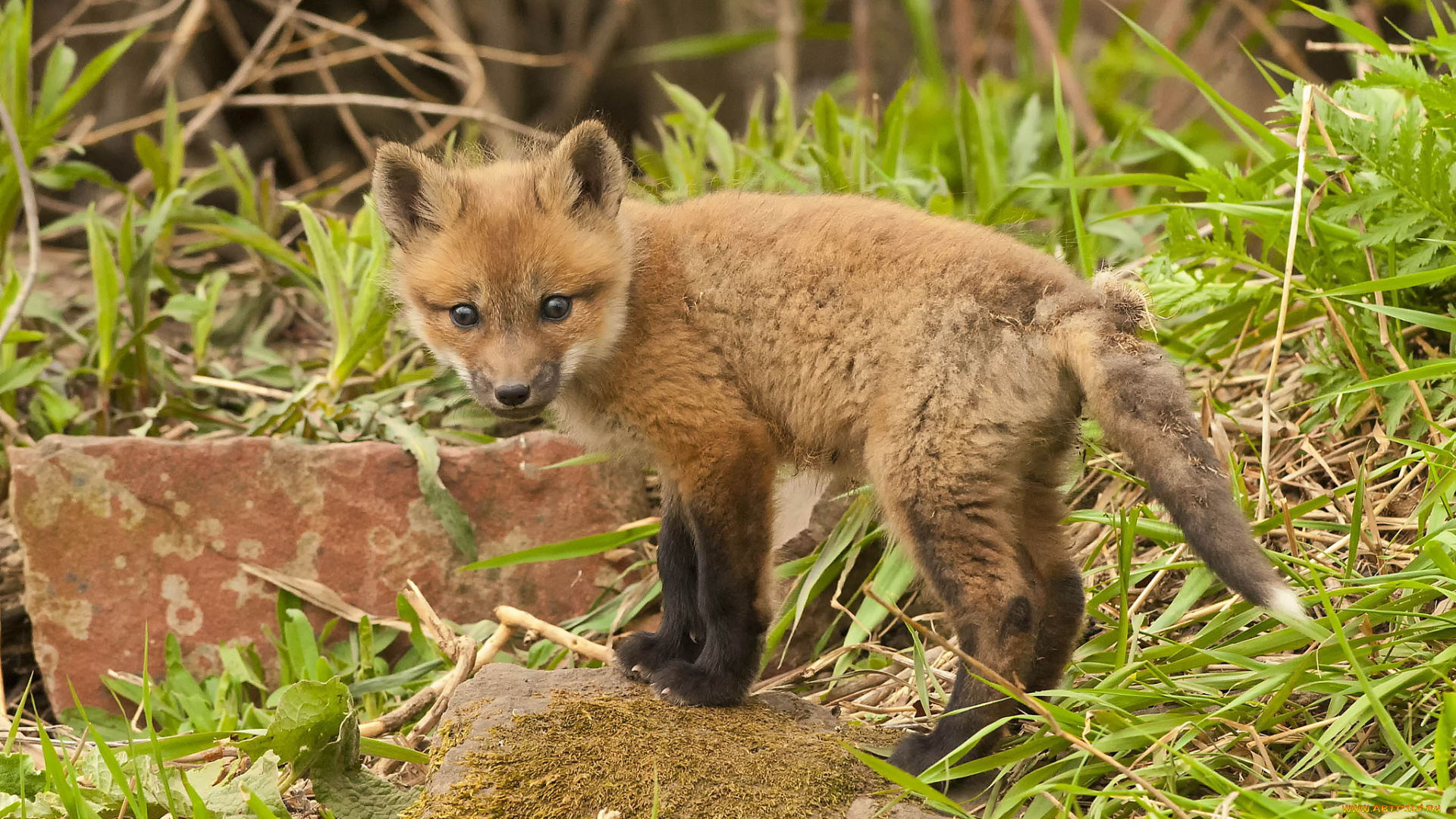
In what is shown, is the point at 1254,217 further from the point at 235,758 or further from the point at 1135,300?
the point at 235,758

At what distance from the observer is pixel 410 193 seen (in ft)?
11.7

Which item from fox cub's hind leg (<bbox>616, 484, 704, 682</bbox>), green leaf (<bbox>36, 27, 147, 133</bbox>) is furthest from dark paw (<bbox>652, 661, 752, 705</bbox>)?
green leaf (<bbox>36, 27, 147, 133</bbox>)

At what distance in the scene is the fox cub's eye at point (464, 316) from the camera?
338 centimetres

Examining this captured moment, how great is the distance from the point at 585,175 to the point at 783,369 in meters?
0.87

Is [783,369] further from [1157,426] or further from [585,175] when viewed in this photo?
[1157,426]

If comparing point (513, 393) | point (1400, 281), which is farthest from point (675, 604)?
point (1400, 281)

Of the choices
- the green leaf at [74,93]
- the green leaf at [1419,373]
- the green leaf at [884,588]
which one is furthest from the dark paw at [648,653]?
the green leaf at [74,93]

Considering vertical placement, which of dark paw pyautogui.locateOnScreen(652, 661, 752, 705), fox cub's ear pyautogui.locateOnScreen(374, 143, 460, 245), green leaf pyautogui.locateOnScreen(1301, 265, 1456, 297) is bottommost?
dark paw pyautogui.locateOnScreen(652, 661, 752, 705)

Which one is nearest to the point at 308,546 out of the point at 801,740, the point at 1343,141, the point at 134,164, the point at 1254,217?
the point at 801,740

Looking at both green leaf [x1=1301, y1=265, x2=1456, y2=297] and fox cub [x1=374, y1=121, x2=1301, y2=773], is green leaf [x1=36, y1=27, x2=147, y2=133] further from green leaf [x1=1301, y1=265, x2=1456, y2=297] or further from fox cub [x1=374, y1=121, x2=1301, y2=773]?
green leaf [x1=1301, y1=265, x2=1456, y2=297]

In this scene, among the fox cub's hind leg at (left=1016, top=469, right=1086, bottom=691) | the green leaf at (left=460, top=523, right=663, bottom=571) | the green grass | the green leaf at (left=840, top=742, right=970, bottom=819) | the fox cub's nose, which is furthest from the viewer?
the green leaf at (left=460, top=523, right=663, bottom=571)

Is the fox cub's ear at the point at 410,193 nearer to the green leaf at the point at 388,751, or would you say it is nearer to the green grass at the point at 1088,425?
the green grass at the point at 1088,425

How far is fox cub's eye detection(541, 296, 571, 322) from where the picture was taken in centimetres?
338

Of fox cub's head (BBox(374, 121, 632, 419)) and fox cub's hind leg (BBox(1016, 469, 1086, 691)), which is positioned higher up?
fox cub's head (BBox(374, 121, 632, 419))
